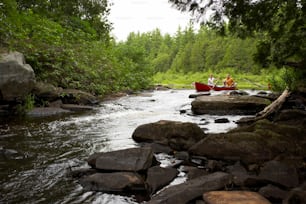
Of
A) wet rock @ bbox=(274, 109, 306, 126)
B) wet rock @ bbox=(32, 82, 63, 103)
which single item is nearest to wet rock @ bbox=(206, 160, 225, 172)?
wet rock @ bbox=(274, 109, 306, 126)

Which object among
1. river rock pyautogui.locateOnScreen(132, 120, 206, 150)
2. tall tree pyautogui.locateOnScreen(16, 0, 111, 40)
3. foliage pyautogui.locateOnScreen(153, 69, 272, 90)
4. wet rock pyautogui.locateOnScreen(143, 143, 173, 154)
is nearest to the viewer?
wet rock pyautogui.locateOnScreen(143, 143, 173, 154)

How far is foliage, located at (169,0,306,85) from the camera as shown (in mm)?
7605

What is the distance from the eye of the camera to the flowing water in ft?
17.3

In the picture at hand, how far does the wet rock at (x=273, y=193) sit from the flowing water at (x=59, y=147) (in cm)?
200

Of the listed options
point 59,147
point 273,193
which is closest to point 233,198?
point 273,193

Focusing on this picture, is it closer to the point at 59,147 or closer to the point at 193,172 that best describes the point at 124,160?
the point at 193,172

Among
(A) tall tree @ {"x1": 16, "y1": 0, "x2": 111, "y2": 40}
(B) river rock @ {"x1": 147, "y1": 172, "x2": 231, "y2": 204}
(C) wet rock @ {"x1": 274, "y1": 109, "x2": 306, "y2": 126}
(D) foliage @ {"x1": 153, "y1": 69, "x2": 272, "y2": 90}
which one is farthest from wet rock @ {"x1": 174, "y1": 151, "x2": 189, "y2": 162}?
(D) foliage @ {"x1": 153, "y1": 69, "x2": 272, "y2": 90}

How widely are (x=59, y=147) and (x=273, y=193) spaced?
17.6 feet

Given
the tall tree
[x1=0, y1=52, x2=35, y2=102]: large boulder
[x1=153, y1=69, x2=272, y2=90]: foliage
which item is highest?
the tall tree

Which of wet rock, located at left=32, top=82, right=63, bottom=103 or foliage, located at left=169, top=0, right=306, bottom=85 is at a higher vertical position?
foliage, located at left=169, top=0, right=306, bottom=85

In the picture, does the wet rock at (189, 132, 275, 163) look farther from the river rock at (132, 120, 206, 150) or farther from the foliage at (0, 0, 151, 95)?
the foliage at (0, 0, 151, 95)

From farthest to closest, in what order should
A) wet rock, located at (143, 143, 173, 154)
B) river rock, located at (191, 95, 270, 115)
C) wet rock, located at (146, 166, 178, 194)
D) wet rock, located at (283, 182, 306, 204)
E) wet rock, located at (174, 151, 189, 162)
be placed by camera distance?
1. river rock, located at (191, 95, 270, 115)
2. wet rock, located at (143, 143, 173, 154)
3. wet rock, located at (174, 151, 189, 162)
4. wet rock, located at (146, 166, 178, 194)
5. wet rock, located at (283, 182, 306, 204)

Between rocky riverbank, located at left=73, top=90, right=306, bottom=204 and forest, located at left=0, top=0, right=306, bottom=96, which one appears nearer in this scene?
rocky riverbank, located at left=73, top=90, right=306, bottom=204

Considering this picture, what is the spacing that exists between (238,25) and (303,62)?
1841 mm
